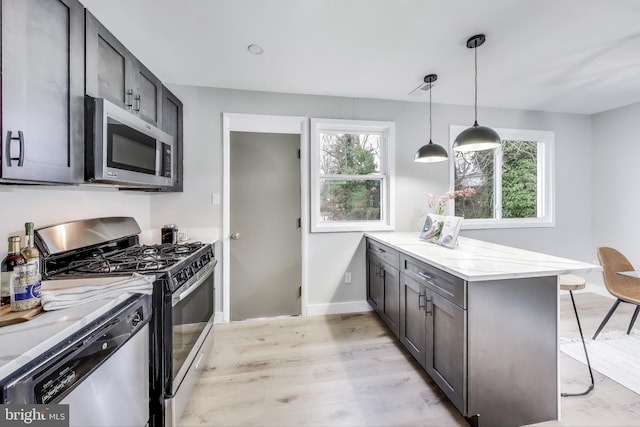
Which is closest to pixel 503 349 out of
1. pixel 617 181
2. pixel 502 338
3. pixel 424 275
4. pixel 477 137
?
pixel 502 338

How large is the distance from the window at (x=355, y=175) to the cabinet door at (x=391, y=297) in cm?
76

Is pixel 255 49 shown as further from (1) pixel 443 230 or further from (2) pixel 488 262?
(2) pixel 488 262

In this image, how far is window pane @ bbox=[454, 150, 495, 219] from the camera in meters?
3.51

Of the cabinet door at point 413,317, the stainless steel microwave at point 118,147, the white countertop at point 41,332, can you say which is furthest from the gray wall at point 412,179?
the white countertop at point 41,332

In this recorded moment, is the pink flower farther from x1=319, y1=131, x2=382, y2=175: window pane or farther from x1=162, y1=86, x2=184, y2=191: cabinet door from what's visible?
x1=162, y1=86, x2=184, y2=191: cabinet door

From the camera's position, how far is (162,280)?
141 cm

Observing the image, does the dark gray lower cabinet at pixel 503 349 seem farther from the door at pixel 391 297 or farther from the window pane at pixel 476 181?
the window pane at pixel 476 181

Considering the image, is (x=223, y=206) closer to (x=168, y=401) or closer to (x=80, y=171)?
(x=80, y=171)

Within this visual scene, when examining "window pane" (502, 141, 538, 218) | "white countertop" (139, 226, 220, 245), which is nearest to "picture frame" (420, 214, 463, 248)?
"window pane" (502, 141, 538, 218)

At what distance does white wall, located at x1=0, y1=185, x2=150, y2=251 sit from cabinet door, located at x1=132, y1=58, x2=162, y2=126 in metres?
0.66

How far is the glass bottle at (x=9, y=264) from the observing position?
1.03 metres

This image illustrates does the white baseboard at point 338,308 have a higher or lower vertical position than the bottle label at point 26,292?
lower

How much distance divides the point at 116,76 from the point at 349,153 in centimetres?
227

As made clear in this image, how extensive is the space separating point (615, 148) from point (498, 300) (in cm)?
372
